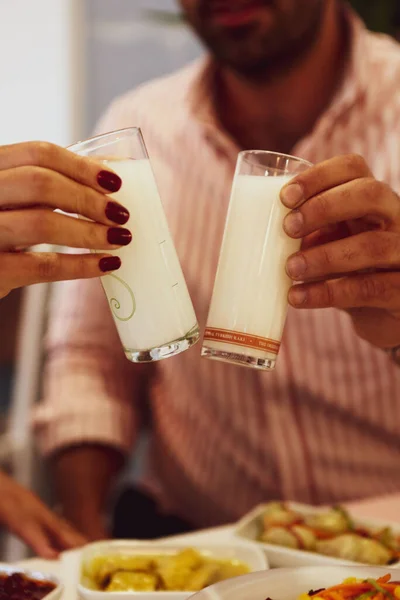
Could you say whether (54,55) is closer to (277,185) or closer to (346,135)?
(346,135)

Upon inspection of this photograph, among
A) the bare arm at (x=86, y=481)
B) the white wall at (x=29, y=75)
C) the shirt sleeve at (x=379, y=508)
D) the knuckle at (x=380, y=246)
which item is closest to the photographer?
the knuckle at (x=380, y=246)

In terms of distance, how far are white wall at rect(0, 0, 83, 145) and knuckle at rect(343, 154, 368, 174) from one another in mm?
3023

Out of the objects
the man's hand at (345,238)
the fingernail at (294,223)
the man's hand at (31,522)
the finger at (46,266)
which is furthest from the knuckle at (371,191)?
the man's hand at (31,522)

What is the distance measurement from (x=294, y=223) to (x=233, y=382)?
92 cm

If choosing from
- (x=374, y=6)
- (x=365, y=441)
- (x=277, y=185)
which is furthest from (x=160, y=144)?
(x=374, y=6)

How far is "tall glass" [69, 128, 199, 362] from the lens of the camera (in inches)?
37.8

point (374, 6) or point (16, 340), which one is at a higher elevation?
point (374, 6)

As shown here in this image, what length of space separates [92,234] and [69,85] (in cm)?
305

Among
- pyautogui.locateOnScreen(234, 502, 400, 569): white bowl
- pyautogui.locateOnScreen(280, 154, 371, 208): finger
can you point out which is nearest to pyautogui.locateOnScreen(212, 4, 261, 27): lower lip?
pyautogui.locateOnScreen(280, 154, 371, 208): finger

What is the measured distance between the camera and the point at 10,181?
34.7 inches

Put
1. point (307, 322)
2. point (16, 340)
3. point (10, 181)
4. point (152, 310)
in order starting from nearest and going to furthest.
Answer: point (10, 181)
point (152, 310)
point (307, 322)
point (16, 340)

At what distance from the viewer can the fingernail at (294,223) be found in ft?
3.21

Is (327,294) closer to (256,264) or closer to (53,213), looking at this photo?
(256,264)

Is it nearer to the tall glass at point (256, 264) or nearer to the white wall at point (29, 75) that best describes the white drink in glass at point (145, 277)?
the tall glass at point (256, 264)
